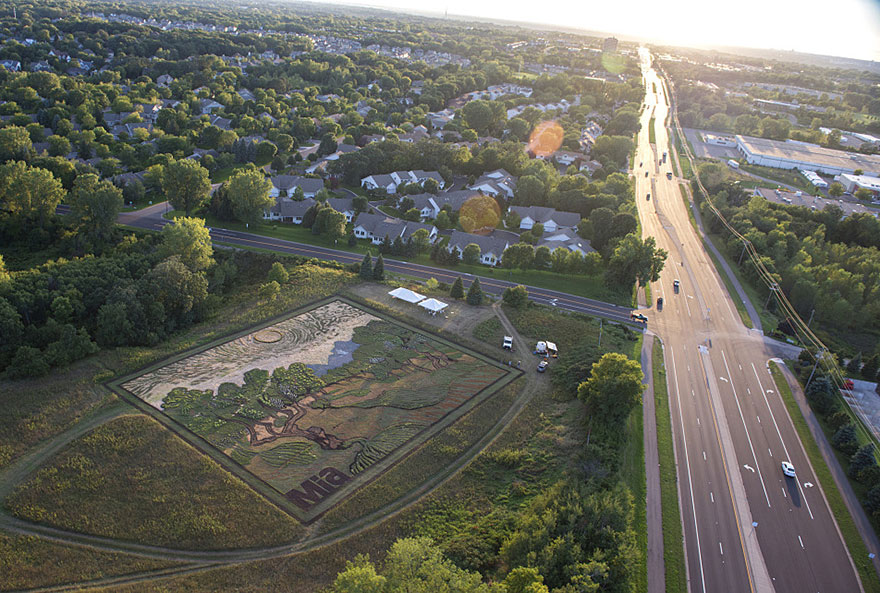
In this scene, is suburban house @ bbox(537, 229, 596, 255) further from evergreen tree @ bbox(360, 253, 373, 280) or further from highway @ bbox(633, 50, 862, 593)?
evergreen tree @ bbox(360, 253, 373, 280)

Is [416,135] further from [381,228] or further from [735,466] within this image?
[735,466]

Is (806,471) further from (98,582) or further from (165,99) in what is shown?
(165,99)

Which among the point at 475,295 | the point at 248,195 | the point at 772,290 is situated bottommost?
the point at 475,295

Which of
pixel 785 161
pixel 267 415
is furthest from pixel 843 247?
pixel 267 415

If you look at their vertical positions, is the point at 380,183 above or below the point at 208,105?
below

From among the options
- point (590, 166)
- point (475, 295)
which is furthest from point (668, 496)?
point (590, 166)

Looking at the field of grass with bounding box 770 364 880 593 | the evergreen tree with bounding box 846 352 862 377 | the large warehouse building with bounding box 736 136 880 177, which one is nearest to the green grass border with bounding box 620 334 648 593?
the field of grass with bounding box 770 364 880 593
